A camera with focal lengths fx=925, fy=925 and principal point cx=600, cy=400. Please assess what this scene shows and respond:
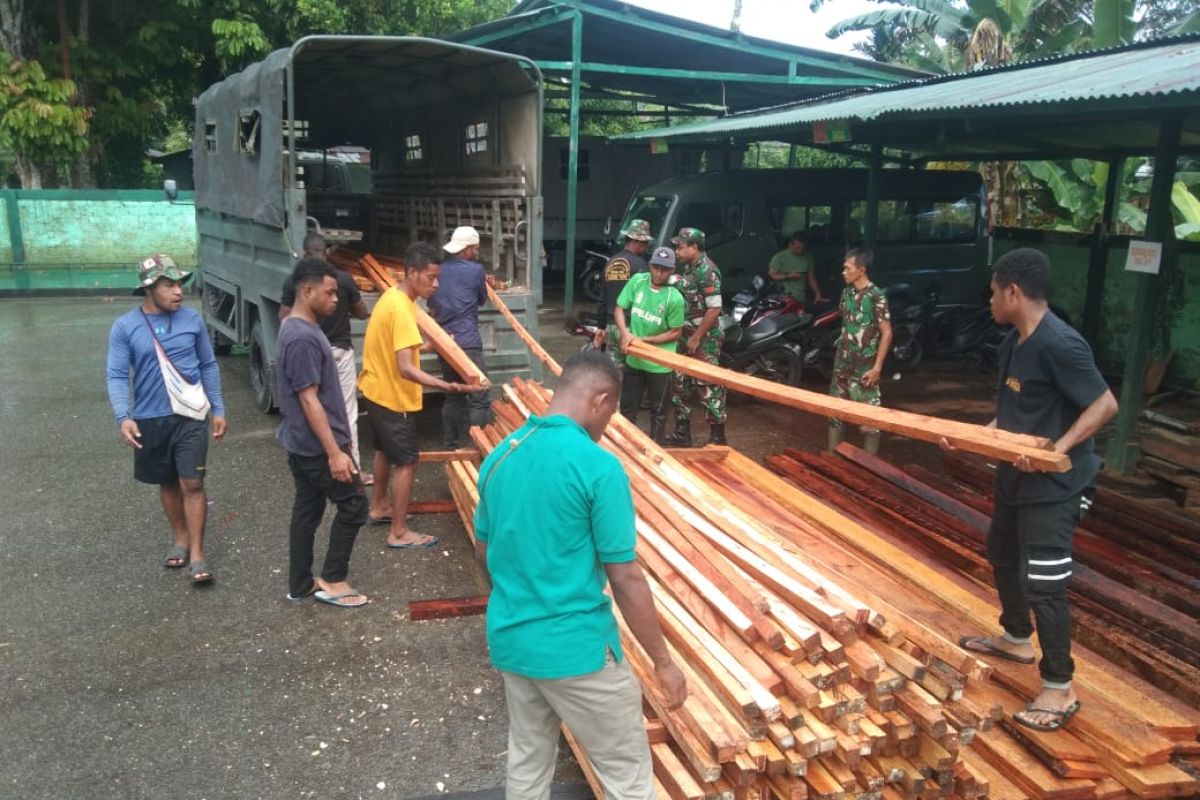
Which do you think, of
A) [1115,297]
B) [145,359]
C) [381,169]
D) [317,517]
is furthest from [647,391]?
[1115,297]

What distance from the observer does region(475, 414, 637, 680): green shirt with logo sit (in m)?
2.37

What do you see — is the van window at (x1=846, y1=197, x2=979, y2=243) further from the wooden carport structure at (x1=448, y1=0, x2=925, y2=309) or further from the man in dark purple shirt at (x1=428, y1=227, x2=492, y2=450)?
the man in dark purple shirt at (x1=428, y1=227, x2=492, y2=450)

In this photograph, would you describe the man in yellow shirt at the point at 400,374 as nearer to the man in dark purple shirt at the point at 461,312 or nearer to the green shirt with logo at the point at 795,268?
the man in dark purple shirt at the point at 461,312

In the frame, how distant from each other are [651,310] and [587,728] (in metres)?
4.43

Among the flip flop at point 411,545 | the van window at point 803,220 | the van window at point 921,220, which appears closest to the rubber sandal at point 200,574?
the flip flop at point 411,545

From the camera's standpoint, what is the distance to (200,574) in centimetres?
502

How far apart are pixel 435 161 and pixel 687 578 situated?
26.0 feet

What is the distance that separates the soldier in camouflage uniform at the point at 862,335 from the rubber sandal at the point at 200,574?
174 inches

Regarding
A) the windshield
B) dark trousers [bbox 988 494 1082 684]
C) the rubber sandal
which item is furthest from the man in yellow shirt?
the windshield

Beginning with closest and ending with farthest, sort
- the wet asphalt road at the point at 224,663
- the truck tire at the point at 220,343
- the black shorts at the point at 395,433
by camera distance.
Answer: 1. the wet asphalt road at the point at 224,663
2. the black shorts at the point at 395,433
3. the truck tire at the point at 220,343

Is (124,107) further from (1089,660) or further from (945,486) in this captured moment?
(1089,660)

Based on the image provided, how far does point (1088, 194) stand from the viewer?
1479 cm

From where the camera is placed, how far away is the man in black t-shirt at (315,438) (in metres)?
4.46

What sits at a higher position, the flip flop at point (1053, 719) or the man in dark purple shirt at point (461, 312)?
the man in dark purple shirt at point (461, 312)
